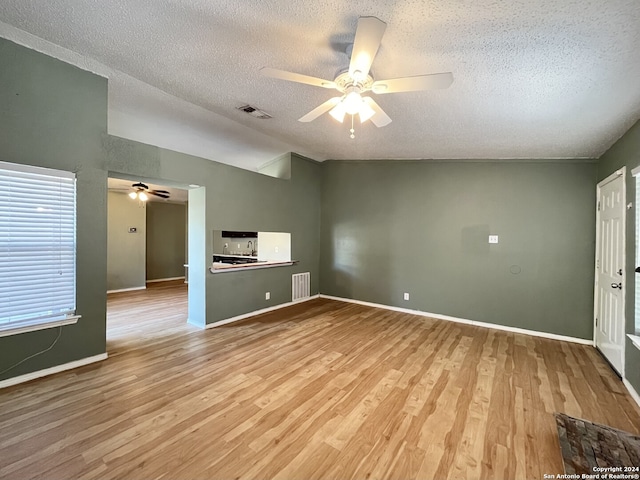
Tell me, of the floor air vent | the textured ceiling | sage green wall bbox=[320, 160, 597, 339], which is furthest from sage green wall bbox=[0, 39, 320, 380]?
sage green wall bbox=[320, 160, 597, 339]

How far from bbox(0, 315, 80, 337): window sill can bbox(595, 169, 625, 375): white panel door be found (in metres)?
5.47

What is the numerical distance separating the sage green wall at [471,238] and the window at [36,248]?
4.24 metres

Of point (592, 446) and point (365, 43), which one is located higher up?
point (365, 43)

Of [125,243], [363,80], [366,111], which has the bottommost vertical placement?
[125,243]

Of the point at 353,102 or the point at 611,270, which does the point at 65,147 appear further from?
the point at 611,270

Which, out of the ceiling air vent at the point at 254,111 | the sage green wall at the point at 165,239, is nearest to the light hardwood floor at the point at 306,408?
the ceiling air vent at the point at 254,111

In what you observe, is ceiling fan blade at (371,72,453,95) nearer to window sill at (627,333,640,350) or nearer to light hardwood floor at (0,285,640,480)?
light hardwood floor at (0,285,640,480)

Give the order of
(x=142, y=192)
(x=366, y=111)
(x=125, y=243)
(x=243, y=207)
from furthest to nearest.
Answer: (x=125, y=243) < (x=142, y=192) < (x=243, y=207) < (x=366, y=111)

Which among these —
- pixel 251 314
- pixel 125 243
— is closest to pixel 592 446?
pixel 251 314

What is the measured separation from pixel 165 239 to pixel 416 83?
8.39 meters

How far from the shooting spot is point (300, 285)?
18.2 feet

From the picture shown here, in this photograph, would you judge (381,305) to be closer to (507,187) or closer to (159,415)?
(507,187)

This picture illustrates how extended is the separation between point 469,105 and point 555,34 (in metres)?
0.94

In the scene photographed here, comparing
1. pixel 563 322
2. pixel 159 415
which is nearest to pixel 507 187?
pixel 563 322
